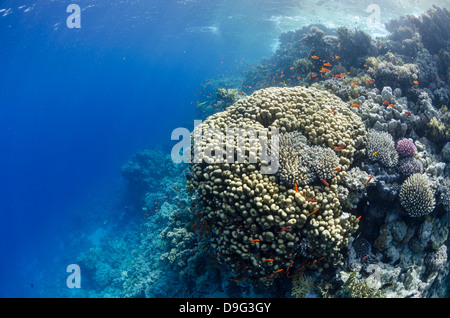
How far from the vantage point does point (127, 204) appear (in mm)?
22359

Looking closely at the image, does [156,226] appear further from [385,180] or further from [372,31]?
[372,31]

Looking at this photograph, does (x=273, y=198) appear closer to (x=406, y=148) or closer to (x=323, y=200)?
(x=323, y=200)

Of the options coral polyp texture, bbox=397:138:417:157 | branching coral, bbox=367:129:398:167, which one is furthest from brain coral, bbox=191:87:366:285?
coral polyp texture, bbox=397:138:417:157

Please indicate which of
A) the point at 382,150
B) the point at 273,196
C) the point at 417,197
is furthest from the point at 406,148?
the point at 273,196

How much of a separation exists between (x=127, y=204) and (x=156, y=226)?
9.38 m

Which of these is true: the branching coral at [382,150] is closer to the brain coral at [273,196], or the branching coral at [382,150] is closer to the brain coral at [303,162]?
the brain coral at [273,196]

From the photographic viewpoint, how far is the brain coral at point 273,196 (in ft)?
14.6

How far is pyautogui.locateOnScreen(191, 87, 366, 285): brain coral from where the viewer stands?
4449mm

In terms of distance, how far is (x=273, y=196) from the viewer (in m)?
4.45

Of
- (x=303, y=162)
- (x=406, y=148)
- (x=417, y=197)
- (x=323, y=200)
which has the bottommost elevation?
(x=417, y=197)

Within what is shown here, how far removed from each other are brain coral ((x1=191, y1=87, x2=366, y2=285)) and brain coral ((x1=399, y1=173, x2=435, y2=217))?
1261mm

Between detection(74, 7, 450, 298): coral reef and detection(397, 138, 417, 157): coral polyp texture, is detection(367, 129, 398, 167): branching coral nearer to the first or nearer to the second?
detection(74, 7, 450, 298): coral reef

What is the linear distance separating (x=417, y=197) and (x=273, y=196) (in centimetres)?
349
